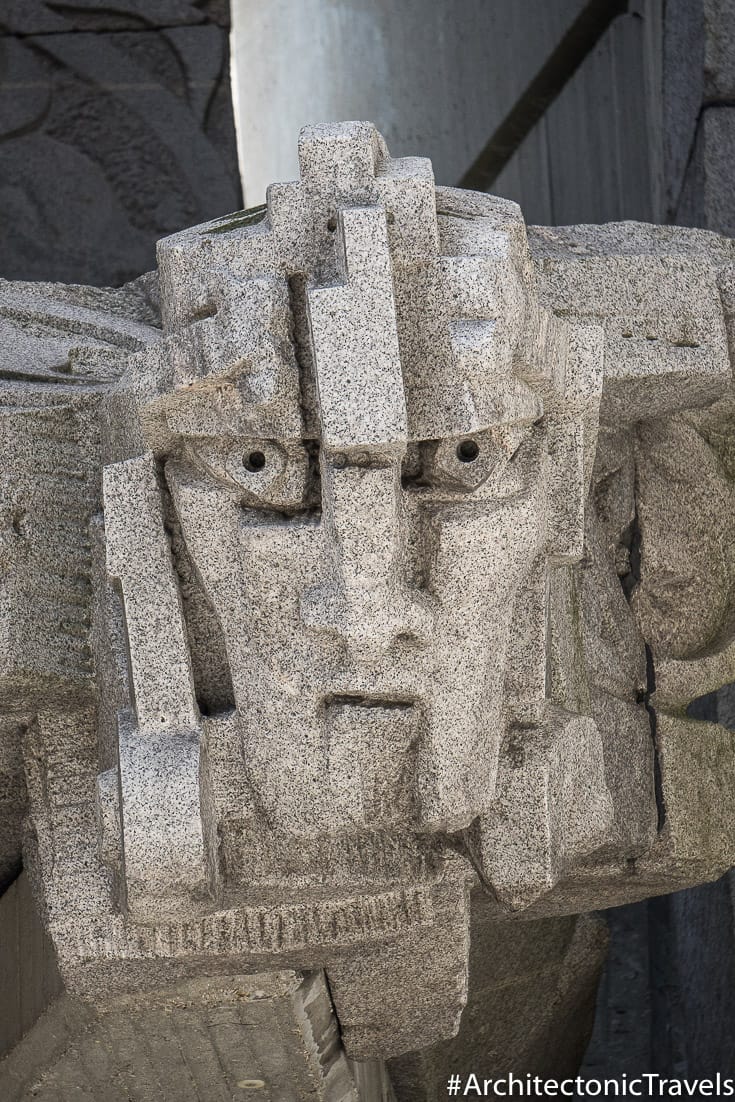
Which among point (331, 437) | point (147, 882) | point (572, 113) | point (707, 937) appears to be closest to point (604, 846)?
point (147, 882)

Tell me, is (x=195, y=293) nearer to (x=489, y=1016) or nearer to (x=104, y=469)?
(x=104, y=469)

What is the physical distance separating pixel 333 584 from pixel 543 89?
3.35m

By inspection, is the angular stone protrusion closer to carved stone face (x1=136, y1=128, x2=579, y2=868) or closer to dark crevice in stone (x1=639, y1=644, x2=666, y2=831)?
carved stone face (x1=136, y1=128, x2=579, y2=868)

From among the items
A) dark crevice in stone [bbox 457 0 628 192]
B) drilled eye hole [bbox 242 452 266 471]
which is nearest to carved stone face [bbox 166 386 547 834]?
drilled eye hole [bbox 242 452 266 471]

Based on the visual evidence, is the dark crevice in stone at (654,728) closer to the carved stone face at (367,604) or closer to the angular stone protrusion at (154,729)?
the carved stone face at (367,604)

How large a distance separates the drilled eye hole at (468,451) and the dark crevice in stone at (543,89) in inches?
121

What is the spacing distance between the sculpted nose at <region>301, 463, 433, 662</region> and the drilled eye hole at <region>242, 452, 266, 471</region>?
0.11 metres

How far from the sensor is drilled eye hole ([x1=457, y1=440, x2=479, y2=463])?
218 cm

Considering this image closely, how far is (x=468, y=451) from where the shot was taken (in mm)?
2186

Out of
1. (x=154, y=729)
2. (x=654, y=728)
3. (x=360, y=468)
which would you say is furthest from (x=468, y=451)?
(x=654, y=728)

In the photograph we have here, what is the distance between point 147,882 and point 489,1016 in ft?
5.01

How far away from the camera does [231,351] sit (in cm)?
212

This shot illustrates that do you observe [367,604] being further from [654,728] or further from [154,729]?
[654,728]

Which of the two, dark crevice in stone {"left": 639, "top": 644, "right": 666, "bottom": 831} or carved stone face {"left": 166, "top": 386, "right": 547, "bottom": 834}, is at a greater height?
carved stone face {"left": 166, "top": 386, "right": 547, "bottom": 834}
